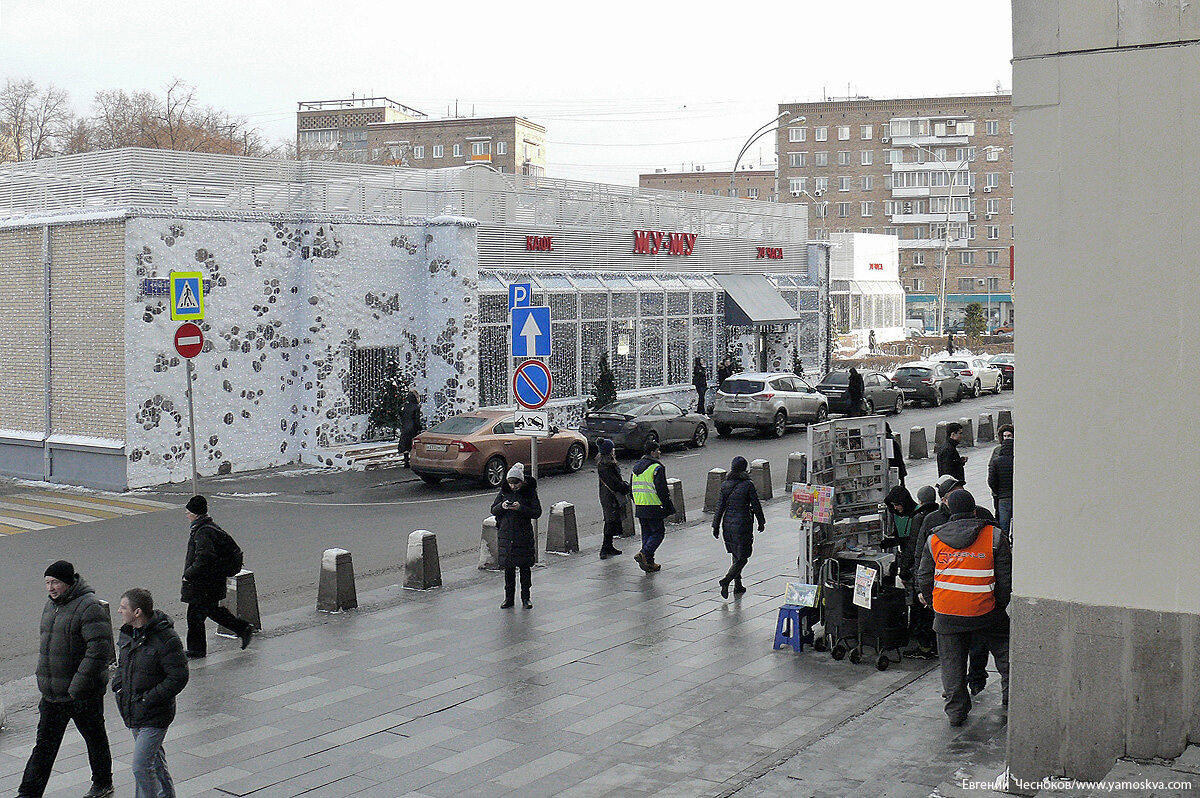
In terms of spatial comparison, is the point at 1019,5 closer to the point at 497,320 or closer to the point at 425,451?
the point at 425,451

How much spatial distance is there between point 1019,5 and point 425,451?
55.5ft

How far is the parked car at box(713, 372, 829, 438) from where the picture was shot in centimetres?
3073

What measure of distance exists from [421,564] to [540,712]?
4.84 meters

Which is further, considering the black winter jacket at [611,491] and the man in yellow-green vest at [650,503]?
the black winter jacket at [611,491]

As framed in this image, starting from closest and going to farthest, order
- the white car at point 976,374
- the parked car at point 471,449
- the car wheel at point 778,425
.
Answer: the parked car at point 471,449, the car wheel at point 778,425, the white car at point 976,374

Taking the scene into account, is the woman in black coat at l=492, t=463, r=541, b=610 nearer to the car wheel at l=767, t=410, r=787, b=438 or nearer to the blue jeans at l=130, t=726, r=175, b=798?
the blue jeans at l=130, t=726, r=175, b=798

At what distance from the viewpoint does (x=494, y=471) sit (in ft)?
74.6

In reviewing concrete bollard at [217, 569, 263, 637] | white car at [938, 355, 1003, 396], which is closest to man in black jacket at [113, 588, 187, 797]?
concrete bollard at [217, 569, 263, 637]

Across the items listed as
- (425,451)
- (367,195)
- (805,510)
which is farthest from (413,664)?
(367,195)

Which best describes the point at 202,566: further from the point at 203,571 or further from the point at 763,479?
the point at 763,479

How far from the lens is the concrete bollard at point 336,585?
13.1m

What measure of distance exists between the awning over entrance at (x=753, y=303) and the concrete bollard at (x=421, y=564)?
80.9 feet

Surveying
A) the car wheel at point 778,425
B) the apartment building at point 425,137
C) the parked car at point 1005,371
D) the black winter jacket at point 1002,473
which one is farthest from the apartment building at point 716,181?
the black winter jacket at point 1002,473

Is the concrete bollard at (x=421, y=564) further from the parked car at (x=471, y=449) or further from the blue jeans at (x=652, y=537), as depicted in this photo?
the parked car at (x=471, y=449)
